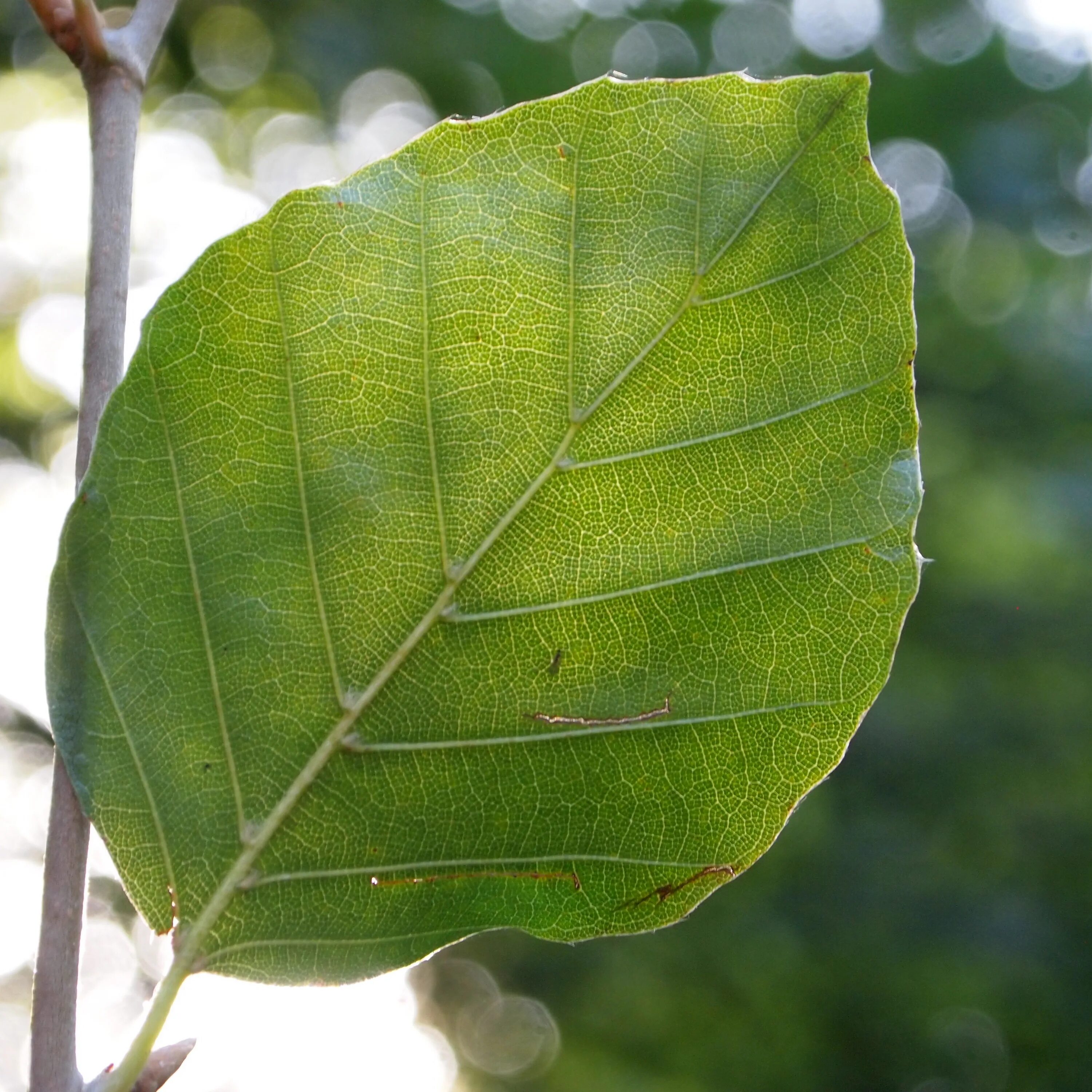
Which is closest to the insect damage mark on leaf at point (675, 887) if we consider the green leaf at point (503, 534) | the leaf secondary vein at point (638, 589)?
the green leaf at point (503, 534)

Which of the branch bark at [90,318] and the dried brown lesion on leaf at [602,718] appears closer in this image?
the branch bark at [90,318]

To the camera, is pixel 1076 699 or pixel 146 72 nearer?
pixel 146 72

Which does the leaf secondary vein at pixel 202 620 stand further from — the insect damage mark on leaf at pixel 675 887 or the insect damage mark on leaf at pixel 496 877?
the insect damage mark on leaf at pixel 675 887

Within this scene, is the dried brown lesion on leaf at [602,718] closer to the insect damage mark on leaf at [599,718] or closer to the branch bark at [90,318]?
the insect damage mark on leaf at [599,718]

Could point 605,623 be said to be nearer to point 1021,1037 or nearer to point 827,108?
point 827,108

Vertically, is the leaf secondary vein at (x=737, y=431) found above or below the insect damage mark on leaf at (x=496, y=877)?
above

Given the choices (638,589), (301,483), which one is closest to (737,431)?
(638,589)

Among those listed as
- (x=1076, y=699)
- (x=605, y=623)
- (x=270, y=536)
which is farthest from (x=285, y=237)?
(x=1076, y=699)

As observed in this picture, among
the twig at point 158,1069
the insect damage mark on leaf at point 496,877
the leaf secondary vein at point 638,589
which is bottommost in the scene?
the insect damage mark on leaf at point 496,877
